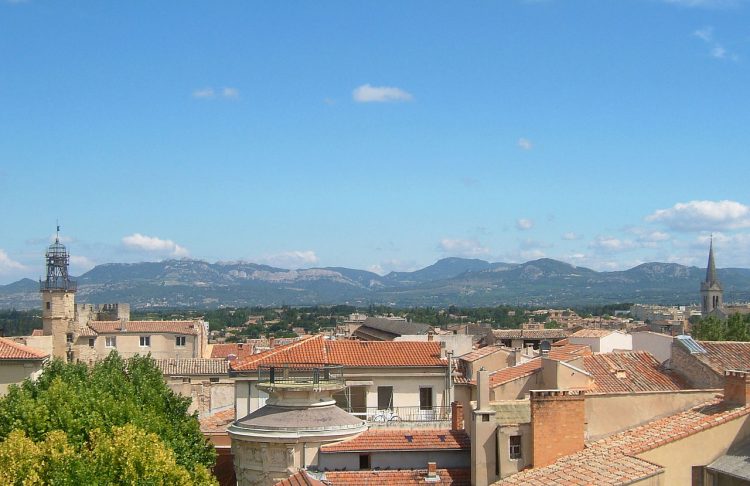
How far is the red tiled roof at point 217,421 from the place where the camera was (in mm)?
40688

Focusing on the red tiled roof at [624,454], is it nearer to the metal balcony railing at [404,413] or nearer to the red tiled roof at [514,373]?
the red tiled roof at [514,373]

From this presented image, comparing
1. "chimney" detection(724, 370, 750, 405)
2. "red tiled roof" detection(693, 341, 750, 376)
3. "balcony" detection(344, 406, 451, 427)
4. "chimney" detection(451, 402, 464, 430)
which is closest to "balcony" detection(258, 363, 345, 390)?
"balcony" detection(344, 406, 451, 427)

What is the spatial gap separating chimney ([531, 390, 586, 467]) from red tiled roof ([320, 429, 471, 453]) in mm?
4181

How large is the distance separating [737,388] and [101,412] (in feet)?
62.3

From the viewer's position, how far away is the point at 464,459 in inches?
1045

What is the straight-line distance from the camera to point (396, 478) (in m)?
25.4

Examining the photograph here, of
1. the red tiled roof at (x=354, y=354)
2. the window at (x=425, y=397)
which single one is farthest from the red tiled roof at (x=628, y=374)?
the red tiled roof at (x=354, y=354)

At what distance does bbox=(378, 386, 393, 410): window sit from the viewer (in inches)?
1591

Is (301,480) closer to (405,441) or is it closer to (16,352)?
(405,441)

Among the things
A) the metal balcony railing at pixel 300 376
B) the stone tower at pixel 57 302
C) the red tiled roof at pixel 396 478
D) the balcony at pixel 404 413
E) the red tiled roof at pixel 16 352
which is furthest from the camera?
the stone tower at pixel 57 302

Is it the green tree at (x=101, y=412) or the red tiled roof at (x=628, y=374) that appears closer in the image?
the green tree at (x=101, y=412)

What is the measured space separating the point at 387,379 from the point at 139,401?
10002 mm

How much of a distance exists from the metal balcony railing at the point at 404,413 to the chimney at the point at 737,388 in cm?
1453

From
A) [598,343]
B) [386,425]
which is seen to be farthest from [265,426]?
[598,343]
